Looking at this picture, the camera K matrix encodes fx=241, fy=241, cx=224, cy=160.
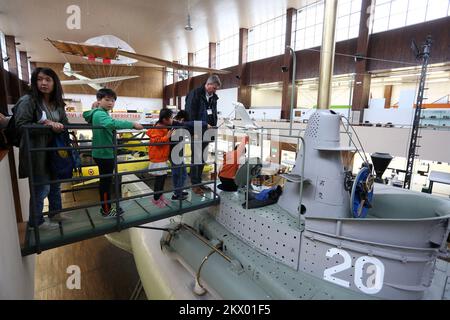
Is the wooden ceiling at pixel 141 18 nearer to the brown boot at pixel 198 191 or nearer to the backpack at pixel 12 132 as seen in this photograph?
the brown boot at pixel 198 191

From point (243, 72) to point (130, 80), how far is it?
47.0 ft

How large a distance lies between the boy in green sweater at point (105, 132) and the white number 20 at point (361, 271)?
2.12m

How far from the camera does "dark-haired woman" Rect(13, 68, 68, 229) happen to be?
1.91m

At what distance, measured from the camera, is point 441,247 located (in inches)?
79.7

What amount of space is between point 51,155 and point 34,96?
0.51 metres

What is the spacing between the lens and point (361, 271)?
2.13m

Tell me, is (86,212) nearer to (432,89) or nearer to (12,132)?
(12,132)

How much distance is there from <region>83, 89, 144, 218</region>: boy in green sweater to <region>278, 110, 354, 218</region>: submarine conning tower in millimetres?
1838

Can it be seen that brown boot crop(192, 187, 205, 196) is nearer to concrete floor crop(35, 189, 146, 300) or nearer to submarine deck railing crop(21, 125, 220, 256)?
submarine deck railing crop(21, 125, 220, 256)

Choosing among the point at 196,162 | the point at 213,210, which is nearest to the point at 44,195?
the point at 196,162

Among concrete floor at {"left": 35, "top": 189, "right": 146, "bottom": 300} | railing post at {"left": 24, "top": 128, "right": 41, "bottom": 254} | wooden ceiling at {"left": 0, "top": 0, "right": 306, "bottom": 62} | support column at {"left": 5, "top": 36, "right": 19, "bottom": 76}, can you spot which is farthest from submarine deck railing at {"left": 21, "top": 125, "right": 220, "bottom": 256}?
support column at {"left": 5, "top": 36, "right": 19, "bottom": 76}

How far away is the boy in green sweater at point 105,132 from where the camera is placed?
2293 mm

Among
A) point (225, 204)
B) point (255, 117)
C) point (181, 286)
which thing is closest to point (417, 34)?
point (255, 117)

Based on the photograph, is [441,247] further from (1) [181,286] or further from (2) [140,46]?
(2) [140,46]
